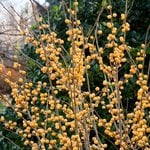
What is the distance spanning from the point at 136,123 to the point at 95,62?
1.26 meters

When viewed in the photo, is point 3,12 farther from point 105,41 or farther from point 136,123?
point 136,123

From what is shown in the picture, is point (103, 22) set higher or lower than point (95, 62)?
higher

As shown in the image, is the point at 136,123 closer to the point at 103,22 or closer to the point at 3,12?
the point at 103,22

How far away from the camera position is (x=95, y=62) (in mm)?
3846

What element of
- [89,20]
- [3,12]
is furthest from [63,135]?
[3,12]

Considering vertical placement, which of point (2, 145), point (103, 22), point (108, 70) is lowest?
point (2, 145)

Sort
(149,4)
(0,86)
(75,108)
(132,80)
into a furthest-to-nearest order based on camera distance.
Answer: (0,86)
(149,4)
(132,80)
(75,108)

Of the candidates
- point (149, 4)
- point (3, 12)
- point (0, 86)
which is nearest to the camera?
point (149, 4)

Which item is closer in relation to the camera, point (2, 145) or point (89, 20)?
point (2, 145)

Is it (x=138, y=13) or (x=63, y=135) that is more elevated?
(x=138, y=13)

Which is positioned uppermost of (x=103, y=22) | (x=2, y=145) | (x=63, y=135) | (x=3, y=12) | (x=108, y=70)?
(x=3, y=12)

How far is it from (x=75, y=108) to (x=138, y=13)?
2.24 m

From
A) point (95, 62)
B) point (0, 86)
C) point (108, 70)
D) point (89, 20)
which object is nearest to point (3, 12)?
point (0, 86)

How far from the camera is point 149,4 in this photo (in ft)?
14.1
